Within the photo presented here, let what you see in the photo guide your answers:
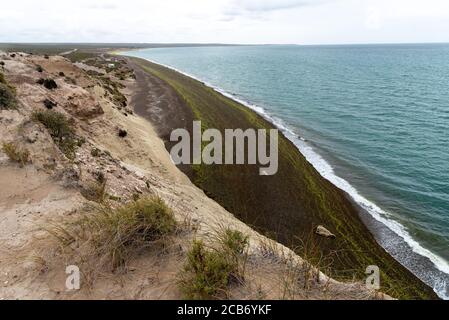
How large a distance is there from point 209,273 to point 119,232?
7.21ft

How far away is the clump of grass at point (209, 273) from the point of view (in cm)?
616

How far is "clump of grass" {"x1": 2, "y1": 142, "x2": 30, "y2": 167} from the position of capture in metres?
12.1

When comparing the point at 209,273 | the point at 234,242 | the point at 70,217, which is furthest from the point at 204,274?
the point at 70,217

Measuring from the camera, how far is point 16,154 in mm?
12180

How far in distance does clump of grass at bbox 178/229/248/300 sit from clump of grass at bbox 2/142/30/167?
8.51 metres

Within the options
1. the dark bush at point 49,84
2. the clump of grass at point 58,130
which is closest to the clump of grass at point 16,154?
the clump of grass at point 58,130

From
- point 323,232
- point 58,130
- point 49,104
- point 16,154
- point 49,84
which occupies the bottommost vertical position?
point 323,232

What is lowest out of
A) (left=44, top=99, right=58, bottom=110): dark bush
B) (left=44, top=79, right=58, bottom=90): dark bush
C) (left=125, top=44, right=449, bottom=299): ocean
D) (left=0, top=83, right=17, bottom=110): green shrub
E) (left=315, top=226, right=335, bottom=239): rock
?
(left=315, top=226, right=335, bottom=239): rock

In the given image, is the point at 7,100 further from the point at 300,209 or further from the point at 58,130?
the point at 300,209

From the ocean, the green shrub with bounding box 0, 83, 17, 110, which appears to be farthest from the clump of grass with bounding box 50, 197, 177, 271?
the ocean

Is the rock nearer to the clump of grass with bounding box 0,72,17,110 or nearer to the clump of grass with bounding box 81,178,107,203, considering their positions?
the clump of grass with bounding box 81,178,107,203

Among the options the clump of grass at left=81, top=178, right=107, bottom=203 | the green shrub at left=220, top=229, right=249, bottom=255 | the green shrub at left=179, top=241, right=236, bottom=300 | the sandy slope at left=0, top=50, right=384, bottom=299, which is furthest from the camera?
the clump of grass at left=81, top=178, right=107, bottom=203

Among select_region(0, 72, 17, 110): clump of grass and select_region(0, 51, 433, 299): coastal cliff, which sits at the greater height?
select_region(0, 72, 17, 110): clump of grass
